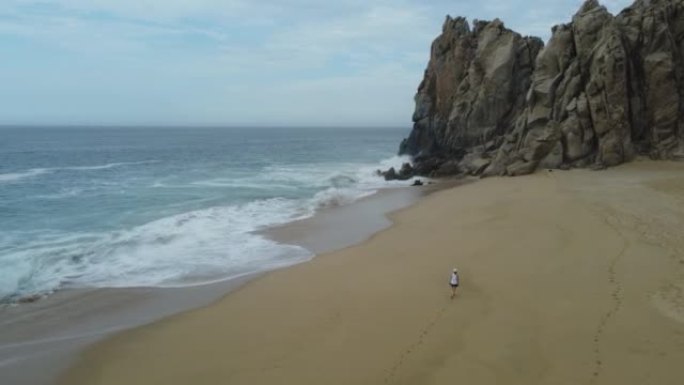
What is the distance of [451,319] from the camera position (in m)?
12.4

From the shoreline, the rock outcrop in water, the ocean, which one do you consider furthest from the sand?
the rock outcrop in water

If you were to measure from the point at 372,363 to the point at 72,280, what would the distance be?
37.2ft

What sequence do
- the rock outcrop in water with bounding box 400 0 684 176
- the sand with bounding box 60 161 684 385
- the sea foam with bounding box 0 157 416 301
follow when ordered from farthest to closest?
the rock outcrop in water with bounding box 400 0 684 176, the sea foam with bounding box 0 157 416 301, the sand with bounding box 60 161 684 385

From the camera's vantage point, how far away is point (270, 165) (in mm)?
58812

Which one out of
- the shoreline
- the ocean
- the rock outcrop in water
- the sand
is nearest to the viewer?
the sand

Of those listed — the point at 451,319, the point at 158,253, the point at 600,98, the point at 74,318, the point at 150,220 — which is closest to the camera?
the point at 451,319

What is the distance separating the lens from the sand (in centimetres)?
1009

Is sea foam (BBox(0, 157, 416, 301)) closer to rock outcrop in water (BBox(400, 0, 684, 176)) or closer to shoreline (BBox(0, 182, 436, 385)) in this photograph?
shoreline (BBox(0, 182, 436, 385))

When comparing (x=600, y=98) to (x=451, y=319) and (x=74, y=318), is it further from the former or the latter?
(x=74, y=318)

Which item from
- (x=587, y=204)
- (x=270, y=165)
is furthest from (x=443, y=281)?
(x=270, y=165)

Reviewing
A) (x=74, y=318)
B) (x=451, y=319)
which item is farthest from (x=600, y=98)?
(x=74, y=318)

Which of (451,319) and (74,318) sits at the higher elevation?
(451,319)

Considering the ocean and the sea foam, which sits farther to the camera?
the ocean

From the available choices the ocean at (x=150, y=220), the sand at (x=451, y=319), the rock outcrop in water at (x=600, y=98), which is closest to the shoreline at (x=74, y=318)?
the sand at (x=451, y=319)
